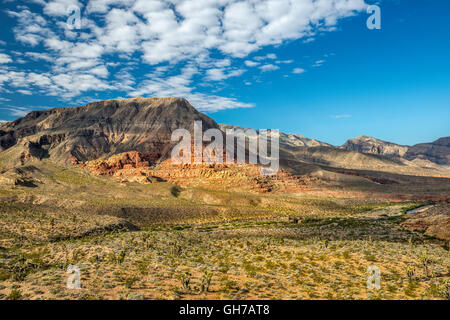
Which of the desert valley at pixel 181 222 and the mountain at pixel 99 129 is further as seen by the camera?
the mountain at pixel 99 129

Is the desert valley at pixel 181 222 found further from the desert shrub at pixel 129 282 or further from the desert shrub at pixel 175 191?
the desert shrub at pixel 175 191

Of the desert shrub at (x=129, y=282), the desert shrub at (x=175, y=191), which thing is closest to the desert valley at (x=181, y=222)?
the desert shrub at (x=129, y=282)

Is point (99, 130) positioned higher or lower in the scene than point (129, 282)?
higher

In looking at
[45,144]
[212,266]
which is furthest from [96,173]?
[212,266]

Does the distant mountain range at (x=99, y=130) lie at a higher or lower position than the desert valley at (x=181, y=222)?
higher

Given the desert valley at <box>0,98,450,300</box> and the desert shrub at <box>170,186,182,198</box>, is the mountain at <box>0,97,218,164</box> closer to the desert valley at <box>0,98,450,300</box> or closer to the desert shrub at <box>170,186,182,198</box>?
the desert valley at <box>0,98,450,300</box>

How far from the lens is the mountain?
109062 mm

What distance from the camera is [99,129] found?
407 ft

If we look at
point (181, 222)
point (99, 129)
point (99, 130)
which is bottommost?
point (181, 222)

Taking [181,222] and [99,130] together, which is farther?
[99,130]

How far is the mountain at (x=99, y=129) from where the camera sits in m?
109

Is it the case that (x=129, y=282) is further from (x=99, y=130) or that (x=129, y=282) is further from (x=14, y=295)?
(x=99, y=130)

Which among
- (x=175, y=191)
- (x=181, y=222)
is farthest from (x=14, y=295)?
(x=175, y=191)

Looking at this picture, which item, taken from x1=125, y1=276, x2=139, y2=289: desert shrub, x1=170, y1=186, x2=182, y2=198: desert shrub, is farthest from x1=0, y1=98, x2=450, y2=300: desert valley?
x1=170, y1=186, x2=182, y2=198: desert shrub
